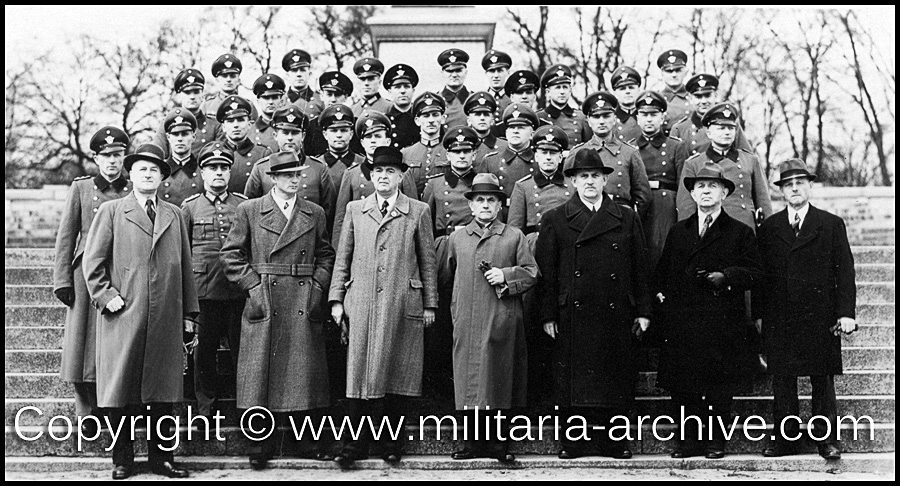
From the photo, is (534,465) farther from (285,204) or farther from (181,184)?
(181,184)

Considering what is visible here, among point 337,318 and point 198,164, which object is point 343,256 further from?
point 198,164

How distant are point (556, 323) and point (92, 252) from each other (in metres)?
3.05

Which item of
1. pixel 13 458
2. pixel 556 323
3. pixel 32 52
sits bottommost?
pixel 13 458

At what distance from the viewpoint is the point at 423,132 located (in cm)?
840

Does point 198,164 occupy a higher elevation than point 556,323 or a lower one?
higher

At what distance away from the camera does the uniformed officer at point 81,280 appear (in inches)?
262

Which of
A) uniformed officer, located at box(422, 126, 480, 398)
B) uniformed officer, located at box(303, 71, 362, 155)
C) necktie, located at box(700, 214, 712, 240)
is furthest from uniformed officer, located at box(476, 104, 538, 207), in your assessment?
uniformed officer, located at box(303, 71, 362, 155)

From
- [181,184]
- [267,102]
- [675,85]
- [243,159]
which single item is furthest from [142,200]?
[675,85]

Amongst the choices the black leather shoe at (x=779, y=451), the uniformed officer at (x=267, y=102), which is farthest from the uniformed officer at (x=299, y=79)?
the black leather shoe at (x=779, y=451)

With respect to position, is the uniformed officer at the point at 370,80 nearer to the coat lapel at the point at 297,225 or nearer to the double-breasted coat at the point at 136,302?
the coat lapel at the point at 297,225

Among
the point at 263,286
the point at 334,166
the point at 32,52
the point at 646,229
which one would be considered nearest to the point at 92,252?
the point at 263,286

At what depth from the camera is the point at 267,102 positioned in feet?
29.5

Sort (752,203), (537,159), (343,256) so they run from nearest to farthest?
(343,256)
(537,159)
(752,203)

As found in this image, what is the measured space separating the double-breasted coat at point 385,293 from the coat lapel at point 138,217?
4.06 ft
